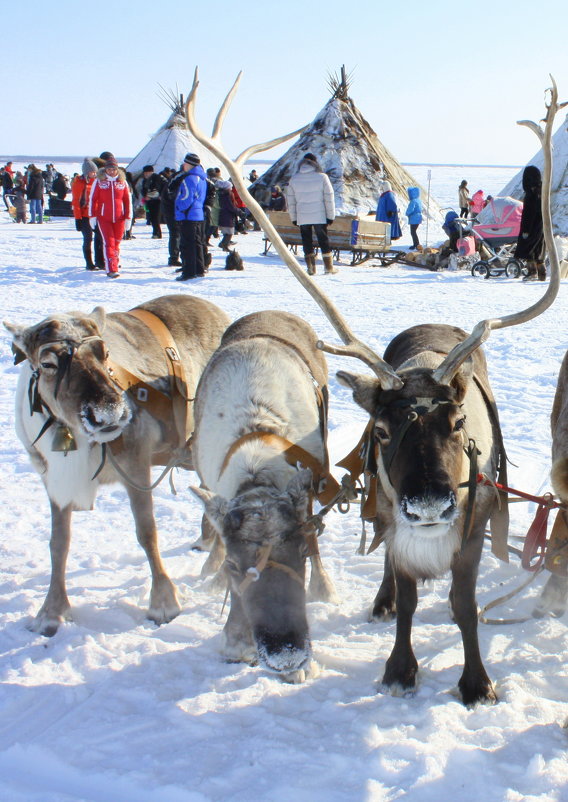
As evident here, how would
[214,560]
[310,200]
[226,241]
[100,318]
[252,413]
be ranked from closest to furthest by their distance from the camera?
[252,413]
[100,318]
[214,560]
[310,200]
[226,241]

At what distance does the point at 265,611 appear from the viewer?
2832mm

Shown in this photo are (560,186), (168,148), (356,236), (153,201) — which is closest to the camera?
(356,236)

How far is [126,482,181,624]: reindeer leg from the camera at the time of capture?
373 cm

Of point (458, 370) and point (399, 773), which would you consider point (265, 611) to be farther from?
point (458, 370)

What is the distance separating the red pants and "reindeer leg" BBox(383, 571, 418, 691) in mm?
10776

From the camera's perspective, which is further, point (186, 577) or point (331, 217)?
point (331, 217)

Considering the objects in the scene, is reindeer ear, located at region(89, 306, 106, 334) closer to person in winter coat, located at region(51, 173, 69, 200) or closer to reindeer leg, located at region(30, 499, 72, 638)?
reindeer leg, located at region(30, 499, 72, 638)

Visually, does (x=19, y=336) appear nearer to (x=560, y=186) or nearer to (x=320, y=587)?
(x=320, y=587)

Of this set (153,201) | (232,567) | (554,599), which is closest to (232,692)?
(232,567)

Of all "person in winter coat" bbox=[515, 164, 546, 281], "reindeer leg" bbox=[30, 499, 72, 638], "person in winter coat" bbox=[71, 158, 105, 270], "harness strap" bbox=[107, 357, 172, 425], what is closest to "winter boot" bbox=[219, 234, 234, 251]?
"person in winter coat" bbox=[71, 158, 105, 270]

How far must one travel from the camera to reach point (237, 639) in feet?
10.7

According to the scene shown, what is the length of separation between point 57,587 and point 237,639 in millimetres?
1027

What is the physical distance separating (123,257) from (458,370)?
46.6 ft

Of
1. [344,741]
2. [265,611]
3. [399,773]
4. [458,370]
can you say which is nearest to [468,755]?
[399,773]
